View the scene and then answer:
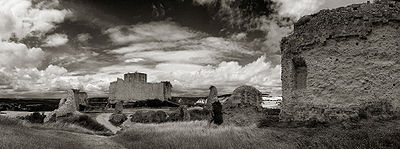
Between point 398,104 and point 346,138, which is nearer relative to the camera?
point 346,138

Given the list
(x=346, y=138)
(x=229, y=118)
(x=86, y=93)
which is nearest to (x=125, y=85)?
(x=86, y=93)

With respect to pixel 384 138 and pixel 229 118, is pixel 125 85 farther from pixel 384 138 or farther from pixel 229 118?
pixel 384 138

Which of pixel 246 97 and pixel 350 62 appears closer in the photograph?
pixel 350 62

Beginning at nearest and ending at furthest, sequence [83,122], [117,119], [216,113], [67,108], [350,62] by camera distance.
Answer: [350,62], [216,113], [67,108], [83,122], [117,119]

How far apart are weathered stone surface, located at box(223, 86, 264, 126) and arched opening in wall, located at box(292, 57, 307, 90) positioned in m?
1.87

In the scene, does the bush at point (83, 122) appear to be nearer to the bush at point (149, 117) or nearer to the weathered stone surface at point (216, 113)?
the bush at point (149, 117)

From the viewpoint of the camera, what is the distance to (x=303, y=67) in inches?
623

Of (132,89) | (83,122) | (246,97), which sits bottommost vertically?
(83,122)

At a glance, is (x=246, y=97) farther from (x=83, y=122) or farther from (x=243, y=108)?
(x=83, y=122)

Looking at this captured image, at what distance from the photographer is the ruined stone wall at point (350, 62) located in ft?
43.2

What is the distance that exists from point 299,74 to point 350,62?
8.86 feet

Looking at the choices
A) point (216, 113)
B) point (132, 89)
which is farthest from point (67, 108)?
point (132, 89)

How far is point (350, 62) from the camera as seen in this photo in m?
13.6

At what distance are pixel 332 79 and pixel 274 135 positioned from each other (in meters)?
5.16
